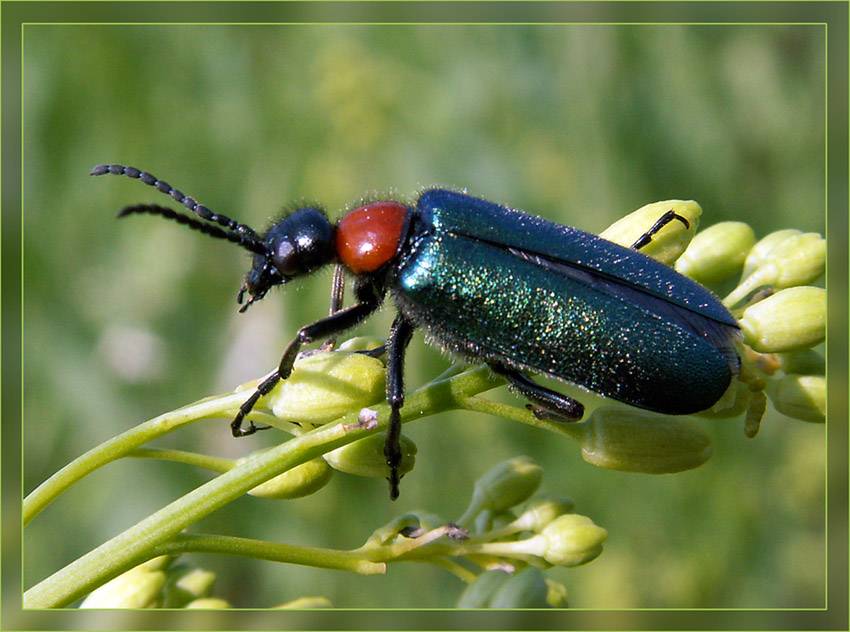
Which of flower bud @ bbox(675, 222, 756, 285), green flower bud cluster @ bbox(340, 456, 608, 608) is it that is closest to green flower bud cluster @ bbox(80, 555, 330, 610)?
green flower bud cluster @ bbox(340, 456, 608, 608)

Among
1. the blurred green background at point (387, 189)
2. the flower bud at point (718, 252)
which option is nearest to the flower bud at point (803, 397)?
the flower bud at point (718, 252)

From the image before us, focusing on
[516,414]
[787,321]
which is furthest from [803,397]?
[516,414]

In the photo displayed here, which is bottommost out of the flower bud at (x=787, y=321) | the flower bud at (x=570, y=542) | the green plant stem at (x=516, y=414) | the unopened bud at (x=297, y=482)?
the flower bud at (x=570, y=542)

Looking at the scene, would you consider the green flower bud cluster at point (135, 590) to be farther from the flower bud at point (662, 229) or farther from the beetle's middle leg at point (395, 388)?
the flower bud at point (662, 229)

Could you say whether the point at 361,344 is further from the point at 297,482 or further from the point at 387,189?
the point at 387,189

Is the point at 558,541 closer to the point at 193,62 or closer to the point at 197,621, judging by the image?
the point at 197,621

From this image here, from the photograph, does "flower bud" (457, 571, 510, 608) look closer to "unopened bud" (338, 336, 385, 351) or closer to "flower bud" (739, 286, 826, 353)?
"unopened bud" (338, 336, 385, 351)
